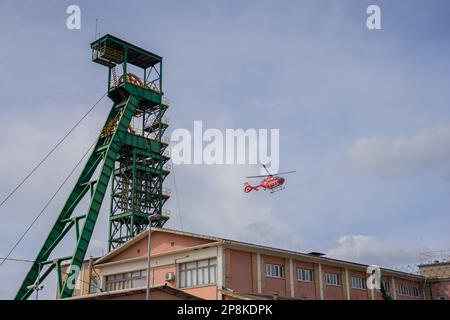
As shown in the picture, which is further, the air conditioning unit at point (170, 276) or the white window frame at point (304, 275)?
the white window frame at point (304, 275)

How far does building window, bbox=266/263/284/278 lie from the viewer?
42628 millimetres

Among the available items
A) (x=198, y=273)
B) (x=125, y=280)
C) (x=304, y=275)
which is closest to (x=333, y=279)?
(x=304, y=275)

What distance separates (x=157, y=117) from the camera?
72.8 metres

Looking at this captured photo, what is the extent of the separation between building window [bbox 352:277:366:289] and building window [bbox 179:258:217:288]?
16.0 meters

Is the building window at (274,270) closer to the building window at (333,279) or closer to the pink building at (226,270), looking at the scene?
the pink building at (226,270)

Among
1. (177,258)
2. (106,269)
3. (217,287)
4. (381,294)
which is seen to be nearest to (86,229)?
(106,269)

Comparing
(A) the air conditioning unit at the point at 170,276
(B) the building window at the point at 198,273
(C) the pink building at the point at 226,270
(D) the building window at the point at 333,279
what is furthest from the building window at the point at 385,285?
(A) the air conditioning unit at the point at 170,276

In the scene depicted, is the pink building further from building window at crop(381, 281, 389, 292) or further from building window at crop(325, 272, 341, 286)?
building window at crop(381, 281, 389, 292)

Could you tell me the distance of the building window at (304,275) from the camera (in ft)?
148

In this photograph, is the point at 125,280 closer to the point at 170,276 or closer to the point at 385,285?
the point at 170,276

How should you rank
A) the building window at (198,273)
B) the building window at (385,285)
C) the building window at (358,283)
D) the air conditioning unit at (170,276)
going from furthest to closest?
the building window at (385,285)
the building window at (358,283)
the air conditioning unit at (170,276)
the building window at (198,273)
